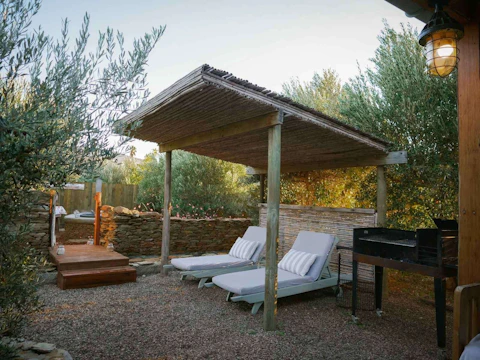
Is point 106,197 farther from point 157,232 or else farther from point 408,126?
point 408,126

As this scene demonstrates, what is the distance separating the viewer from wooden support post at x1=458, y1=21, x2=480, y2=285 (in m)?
2.61

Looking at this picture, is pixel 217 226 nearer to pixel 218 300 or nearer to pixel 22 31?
pixel 218 300

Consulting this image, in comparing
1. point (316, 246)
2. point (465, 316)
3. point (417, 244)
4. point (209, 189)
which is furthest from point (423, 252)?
point (209, 189)

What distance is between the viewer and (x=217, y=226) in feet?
31.6

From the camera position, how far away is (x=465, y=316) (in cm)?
245

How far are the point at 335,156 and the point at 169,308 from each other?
4.25m

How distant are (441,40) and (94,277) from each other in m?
6.02

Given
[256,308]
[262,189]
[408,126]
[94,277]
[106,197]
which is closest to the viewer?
[256,308]

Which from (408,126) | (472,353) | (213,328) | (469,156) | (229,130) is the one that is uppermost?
(408,126)

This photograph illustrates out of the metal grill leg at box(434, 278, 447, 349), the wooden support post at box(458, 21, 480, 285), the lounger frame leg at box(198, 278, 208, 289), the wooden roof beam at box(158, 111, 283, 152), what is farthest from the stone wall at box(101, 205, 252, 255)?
the wooden support post at box(458, 21, 480, 285)

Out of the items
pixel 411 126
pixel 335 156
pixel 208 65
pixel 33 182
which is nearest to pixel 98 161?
pixel 33 182

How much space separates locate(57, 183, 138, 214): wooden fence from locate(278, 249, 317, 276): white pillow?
8.82 meters

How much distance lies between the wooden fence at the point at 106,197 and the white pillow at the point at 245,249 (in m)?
7.39

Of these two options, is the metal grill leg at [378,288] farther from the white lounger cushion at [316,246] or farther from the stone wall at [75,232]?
the stone wall at [75,232]
